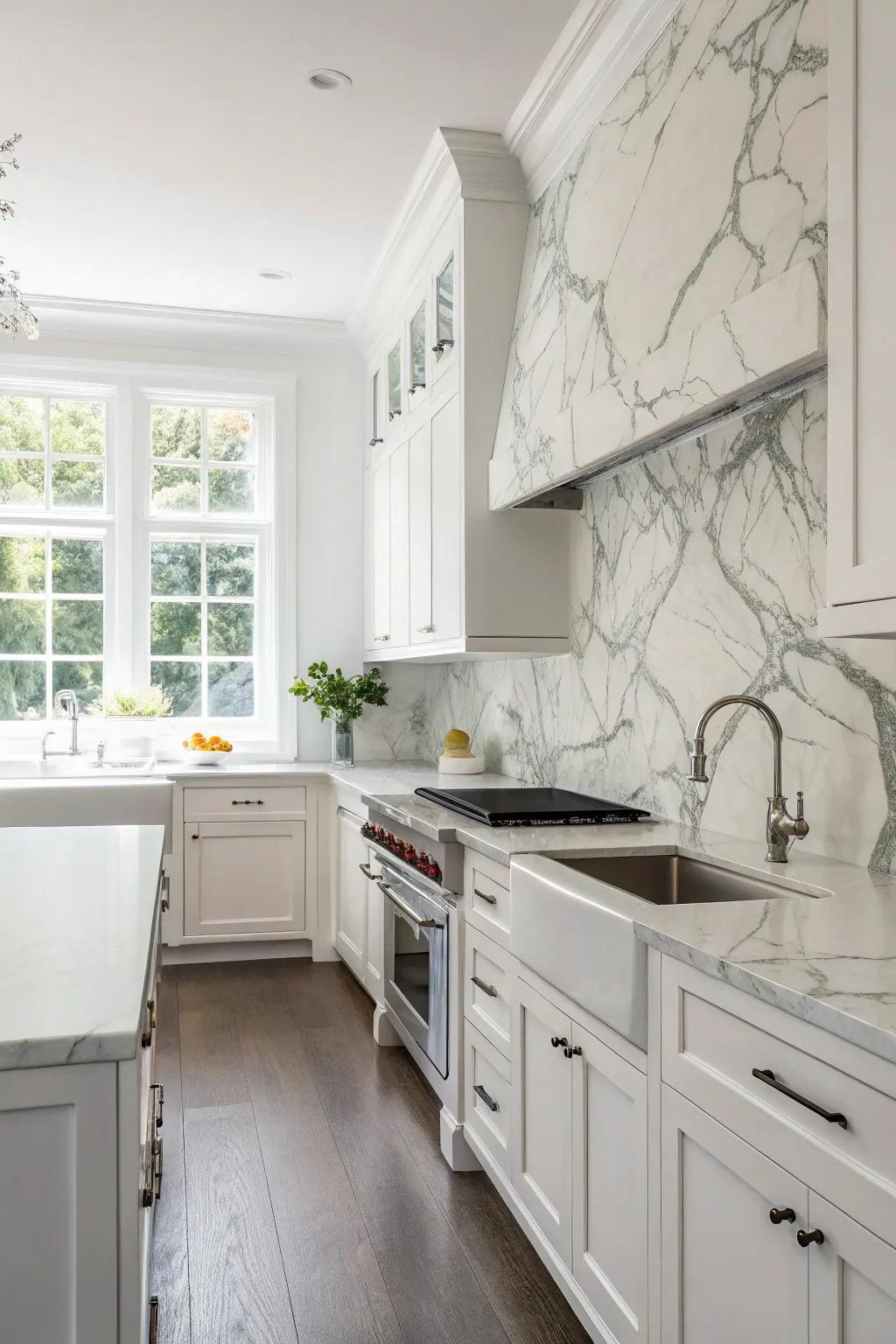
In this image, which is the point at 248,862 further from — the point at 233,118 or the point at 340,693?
the point at 233,118

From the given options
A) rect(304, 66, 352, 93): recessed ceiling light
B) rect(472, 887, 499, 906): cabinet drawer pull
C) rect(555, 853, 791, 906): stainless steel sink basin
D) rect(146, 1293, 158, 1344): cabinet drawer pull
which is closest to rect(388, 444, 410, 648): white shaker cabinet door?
rect(304, 66, 352, 93): recessed ceiling light

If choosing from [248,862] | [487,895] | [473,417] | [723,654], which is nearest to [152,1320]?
[487,895]

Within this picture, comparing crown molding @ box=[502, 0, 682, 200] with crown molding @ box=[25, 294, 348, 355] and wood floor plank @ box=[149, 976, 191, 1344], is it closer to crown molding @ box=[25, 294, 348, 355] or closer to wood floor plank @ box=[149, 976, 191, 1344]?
crown molding @ box=[25, 294, 348, 355]

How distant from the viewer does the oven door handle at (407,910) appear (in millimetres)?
2906

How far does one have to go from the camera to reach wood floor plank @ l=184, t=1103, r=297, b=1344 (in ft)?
6.77

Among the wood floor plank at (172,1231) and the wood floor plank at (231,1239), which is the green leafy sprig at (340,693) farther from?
the wood floor plank at (231,1239)

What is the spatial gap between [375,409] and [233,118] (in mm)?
1829

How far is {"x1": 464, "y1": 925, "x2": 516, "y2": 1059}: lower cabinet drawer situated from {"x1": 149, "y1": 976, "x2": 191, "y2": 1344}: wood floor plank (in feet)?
2.65

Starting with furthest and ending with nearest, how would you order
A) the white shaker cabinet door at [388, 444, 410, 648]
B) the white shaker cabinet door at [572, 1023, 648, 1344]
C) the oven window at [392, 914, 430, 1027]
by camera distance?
the white shaker cabinet door at [388, 444, 410, 648]
the oven window at [392, 914, 430, 1027]
the white shaker cabinet door at [572, 1023, 648, 1344]

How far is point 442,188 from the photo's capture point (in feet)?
11.4

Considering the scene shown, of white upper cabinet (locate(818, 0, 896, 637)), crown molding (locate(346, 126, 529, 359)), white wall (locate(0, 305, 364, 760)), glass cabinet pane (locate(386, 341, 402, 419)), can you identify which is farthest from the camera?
white wall (locate(0, 305, 364, 760))

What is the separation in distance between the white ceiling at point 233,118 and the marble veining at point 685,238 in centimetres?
44

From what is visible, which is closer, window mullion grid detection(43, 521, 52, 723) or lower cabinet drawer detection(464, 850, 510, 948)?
lower cabinet drawer detection(464, 850, 510, 948)

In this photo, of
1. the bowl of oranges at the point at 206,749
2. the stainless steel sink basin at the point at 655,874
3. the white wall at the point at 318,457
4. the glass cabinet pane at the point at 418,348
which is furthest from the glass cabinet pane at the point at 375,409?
the stainless steel sink basin at the point at 655,874
